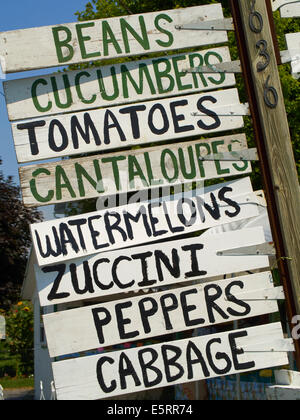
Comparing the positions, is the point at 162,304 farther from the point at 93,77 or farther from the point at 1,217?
the point at 1,217

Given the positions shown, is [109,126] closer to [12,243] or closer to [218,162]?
[218,162]

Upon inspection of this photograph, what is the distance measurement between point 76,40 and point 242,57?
1.00 m

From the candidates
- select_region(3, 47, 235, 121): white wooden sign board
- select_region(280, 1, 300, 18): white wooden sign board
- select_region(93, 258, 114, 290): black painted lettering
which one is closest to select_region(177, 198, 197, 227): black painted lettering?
select_region(93, 258, 114, 290): black painted lettering

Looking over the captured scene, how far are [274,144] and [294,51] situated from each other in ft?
2.10

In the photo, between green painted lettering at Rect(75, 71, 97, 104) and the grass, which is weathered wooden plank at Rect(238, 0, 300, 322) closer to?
green painted lettering at Rect(75, 71, 97, 104)

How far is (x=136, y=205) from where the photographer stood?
3.75 m

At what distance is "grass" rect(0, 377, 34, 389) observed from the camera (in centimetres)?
2056

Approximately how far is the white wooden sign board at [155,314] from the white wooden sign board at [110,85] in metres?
1.19

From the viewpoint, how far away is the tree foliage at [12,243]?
76.7 feet

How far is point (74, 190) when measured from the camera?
3689 millimetres

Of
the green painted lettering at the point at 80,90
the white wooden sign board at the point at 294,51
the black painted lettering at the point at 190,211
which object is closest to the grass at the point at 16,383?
the black painted lettering at the point at 190,211

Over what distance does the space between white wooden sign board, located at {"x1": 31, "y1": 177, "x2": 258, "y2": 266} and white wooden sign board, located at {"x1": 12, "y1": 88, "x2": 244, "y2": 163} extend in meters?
0.39
